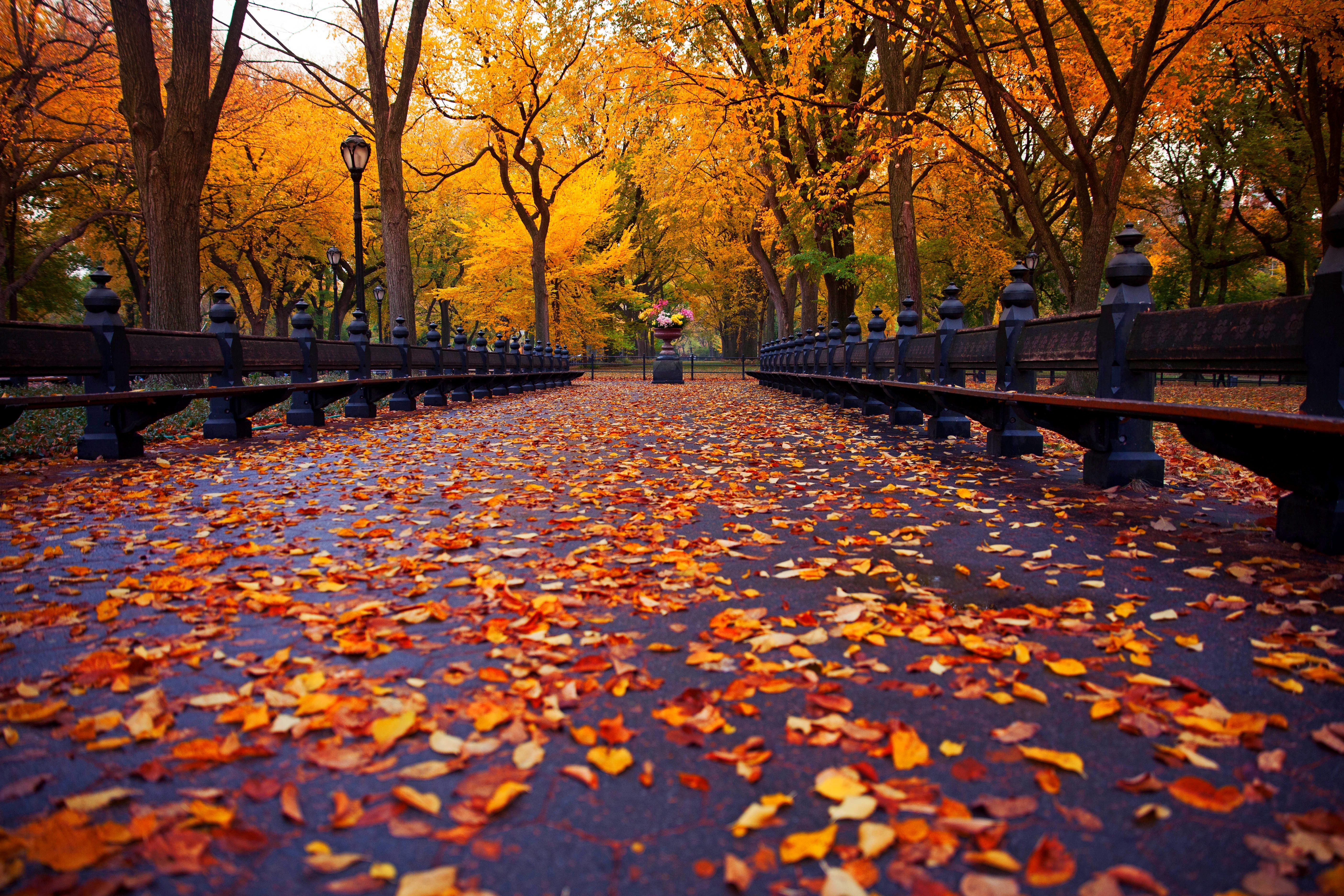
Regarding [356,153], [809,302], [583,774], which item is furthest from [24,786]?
[809,302]

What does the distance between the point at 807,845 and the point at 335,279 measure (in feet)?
115

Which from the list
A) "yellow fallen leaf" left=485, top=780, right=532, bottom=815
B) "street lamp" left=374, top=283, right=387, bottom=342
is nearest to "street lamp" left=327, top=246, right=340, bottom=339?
"street lamp" left=374, top=283, right=387, bottom=342

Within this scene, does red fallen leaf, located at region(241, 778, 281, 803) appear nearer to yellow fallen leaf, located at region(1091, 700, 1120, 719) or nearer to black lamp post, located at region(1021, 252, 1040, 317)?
yellow fallen leaf, located at region(1091, 700, 1120, 719)

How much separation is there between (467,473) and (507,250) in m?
27.8

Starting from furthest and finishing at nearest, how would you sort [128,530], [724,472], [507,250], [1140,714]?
[507,250]
[724,472]
[128,530]
[1140,714]

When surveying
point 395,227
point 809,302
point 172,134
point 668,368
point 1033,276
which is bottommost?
point 668,368

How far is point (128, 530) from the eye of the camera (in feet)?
14.1

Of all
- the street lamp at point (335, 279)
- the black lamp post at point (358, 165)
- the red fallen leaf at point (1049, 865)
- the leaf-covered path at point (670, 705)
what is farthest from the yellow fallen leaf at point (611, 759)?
the street lamp at point (335, 279)

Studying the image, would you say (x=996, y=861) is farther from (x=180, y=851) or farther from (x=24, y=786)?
(x=24, y=786)

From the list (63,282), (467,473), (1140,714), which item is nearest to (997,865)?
(1140,714)

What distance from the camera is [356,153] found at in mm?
15023

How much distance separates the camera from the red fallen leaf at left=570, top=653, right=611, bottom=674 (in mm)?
2428

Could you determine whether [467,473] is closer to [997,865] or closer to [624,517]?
[624,517]

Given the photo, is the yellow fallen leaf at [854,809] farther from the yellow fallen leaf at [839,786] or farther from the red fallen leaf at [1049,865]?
the red fallen leaf at [1049,865]
